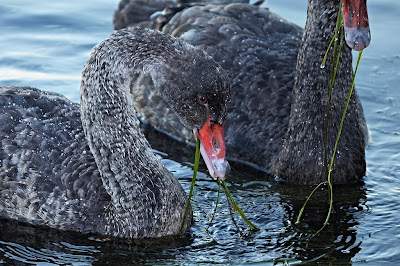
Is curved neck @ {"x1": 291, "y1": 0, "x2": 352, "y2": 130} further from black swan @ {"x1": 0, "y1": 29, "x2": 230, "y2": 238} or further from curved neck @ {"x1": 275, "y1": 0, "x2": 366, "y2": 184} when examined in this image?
black swan @ {"x1": 0, "y1": 29, "x2": 230, "y2": 238}

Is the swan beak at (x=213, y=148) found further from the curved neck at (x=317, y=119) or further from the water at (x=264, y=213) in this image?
the curved neck at (x=317, y=119)

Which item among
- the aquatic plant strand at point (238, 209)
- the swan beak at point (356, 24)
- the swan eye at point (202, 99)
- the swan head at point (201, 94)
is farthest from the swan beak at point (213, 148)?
the swan beak at point (356, 24)

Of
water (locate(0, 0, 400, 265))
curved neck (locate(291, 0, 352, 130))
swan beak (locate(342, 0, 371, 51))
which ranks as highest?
swan beak (locate(342, 0, 371, 51))

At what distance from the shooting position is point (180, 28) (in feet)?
33.3

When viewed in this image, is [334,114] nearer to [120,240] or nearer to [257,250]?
[257,250]

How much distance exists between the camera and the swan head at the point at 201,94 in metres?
6.68

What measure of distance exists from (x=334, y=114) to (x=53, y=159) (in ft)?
8.50

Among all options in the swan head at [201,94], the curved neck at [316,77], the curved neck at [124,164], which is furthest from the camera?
the curved neck at [316,77]

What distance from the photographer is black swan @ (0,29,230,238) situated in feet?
22.5

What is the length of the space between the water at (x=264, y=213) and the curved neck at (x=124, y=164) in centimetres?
22

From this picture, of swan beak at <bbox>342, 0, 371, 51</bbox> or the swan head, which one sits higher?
swan beak at <bbox>342, 0, 371, 51</bbox>

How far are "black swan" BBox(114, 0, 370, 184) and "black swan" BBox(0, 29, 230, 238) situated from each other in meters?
1.33

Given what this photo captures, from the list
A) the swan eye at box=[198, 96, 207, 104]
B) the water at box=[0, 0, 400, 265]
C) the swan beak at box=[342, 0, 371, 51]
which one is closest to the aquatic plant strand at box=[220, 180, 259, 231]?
the water at box=[0, 0, 400, 265]

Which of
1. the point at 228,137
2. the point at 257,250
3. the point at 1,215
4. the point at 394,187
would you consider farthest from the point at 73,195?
the point at 394,187
